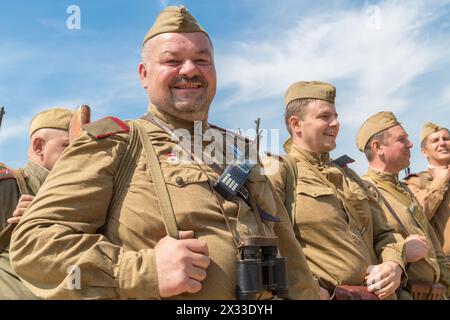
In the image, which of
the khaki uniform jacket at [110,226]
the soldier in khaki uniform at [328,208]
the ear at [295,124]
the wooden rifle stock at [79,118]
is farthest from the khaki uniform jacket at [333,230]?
the khaki uniform jacket at [110,226]

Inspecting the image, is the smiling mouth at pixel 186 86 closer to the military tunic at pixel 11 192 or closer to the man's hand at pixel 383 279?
the military tunic at pixel 11 192

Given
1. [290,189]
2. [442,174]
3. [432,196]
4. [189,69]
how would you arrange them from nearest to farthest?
[189,69] < [290,189] < [432,196] < [442,174]

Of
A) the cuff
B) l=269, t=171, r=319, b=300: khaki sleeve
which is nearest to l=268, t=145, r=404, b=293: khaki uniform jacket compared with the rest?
l=269, t=171, r=319, b=300: khaki sleeve

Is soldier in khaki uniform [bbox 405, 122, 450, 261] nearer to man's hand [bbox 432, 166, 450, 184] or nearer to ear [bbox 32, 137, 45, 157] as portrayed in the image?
man's hand [bbox 432, 166, 450, 184]

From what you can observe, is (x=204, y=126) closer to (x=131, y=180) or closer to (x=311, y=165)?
(x=131, y=180)

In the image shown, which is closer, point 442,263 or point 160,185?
point 160,185

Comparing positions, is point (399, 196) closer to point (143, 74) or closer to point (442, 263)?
point (442, 263)

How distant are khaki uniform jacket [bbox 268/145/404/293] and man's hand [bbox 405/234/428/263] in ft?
1.38

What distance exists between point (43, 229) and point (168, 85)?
1041 mm

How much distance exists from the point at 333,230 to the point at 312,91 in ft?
5.06

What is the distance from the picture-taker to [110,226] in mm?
2592

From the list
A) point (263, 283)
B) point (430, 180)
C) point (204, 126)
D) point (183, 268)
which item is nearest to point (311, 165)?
point (204, 126)

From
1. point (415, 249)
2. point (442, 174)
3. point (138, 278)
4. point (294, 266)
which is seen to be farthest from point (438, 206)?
point (138, 278)

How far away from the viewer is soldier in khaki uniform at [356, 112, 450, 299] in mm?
5605
